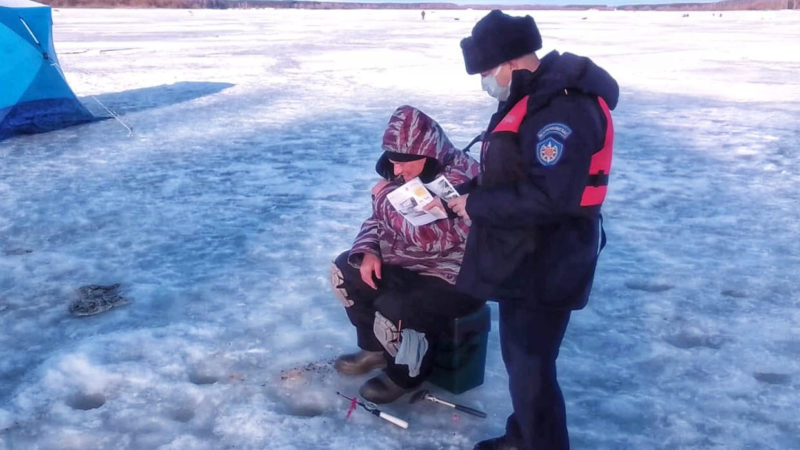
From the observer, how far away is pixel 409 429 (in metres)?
2.75

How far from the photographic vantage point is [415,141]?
2621mm

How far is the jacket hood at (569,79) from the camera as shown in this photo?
1.85 m

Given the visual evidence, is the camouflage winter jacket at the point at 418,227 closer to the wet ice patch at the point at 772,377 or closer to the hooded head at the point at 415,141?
the hooded head at the point at 415,141

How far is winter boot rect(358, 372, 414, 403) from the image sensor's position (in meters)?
2.88

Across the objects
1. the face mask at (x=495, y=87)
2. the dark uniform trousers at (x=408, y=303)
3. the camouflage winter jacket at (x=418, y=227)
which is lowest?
the dark uniform trousers at (x=408, y=303)

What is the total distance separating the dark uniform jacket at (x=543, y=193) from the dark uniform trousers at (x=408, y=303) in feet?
1.77

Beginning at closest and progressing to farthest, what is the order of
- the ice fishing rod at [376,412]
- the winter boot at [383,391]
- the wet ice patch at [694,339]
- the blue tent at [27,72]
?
1. the ice fishing rod at [376,412]
2. the winter boot at [383,391]
3. the wet ice patch at [694,339]
4. the blue tent at [27,72]

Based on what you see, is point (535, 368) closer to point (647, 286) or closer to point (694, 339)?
point (694, 339)

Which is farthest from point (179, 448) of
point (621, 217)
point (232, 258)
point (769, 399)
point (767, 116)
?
point (767, 116)

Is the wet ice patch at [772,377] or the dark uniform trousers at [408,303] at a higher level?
the dark uniform trousers at [408,303]

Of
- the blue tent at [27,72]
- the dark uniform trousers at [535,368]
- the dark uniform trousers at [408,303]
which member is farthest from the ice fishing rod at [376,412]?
the blue tent at [27,72]

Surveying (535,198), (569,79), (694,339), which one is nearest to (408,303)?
(535,198)

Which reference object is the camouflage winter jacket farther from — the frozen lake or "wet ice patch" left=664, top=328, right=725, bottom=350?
"wet ice patch" left=664, top=328, right=725, bottom=350

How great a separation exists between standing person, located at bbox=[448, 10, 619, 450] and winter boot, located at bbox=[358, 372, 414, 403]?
0.78 meters
